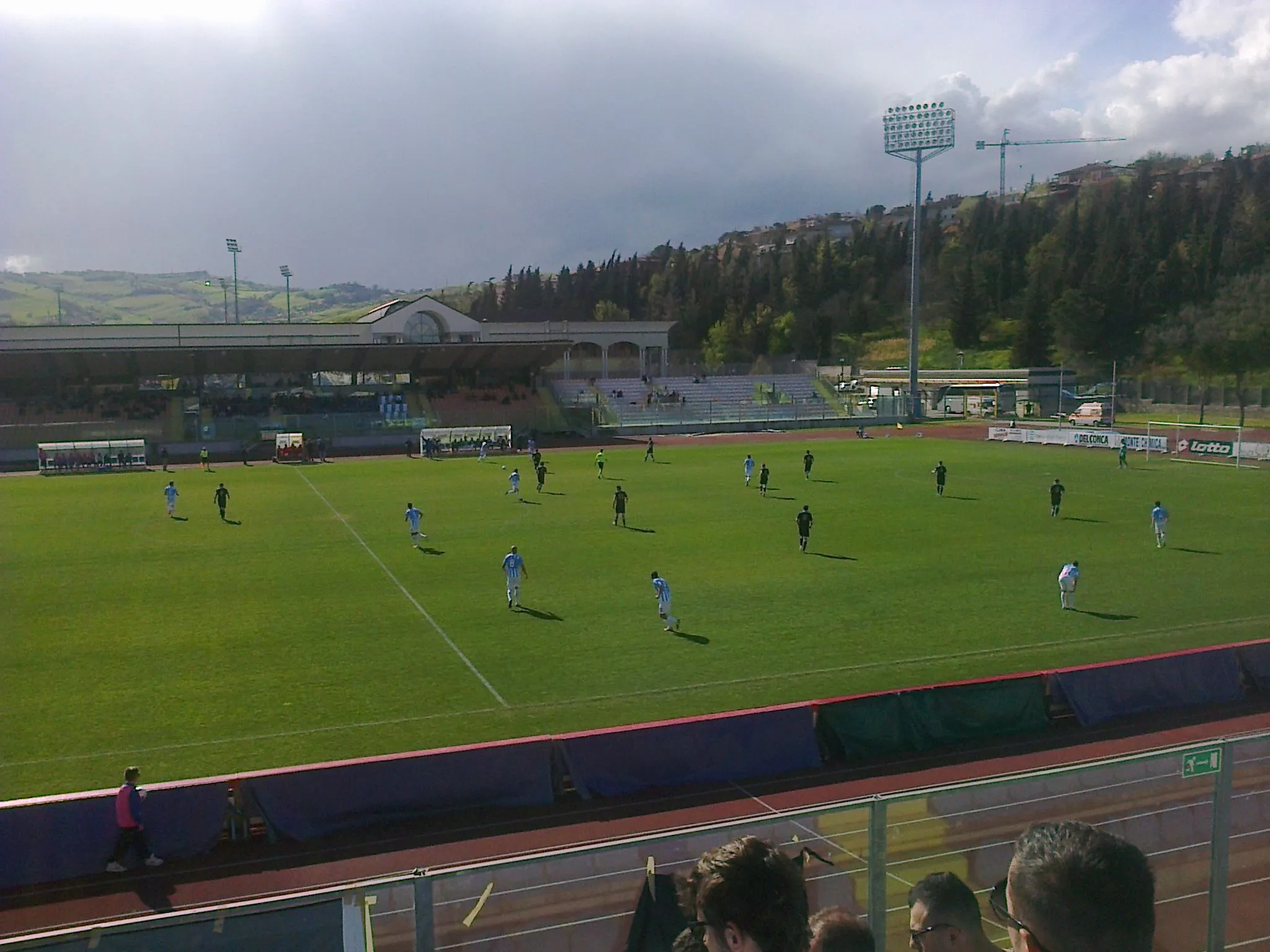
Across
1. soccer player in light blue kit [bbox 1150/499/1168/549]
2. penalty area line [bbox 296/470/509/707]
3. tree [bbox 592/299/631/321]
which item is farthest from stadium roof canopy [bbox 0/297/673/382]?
tree [bbox 592/299/631/321]

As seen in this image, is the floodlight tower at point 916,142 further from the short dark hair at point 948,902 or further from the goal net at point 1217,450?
the short dark hair at point 948,902

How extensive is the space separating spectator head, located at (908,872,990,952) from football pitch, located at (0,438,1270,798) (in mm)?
10691

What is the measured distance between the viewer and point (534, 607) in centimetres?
2088

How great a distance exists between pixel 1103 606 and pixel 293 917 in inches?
771

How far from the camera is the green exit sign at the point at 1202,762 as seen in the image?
544 centimetres

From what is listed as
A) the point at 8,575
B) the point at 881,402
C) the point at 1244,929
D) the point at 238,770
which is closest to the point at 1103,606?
the point at 1244,929

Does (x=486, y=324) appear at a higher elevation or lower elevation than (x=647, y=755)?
higher

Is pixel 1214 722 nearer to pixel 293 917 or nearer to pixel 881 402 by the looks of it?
pixel 293 917

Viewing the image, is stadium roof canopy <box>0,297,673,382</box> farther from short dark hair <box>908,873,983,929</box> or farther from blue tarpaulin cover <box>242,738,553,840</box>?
short dark hair <box>908,873,983,929</box>

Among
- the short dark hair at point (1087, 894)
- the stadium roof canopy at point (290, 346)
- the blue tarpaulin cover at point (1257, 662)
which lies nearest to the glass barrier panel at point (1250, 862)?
the short dark hair at point (1087, 894)

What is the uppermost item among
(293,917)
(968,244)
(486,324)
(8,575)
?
(968,244)

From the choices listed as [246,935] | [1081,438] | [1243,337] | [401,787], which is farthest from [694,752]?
[1243,337]

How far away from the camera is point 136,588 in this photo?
75.8ft

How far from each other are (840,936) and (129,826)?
9.38m
